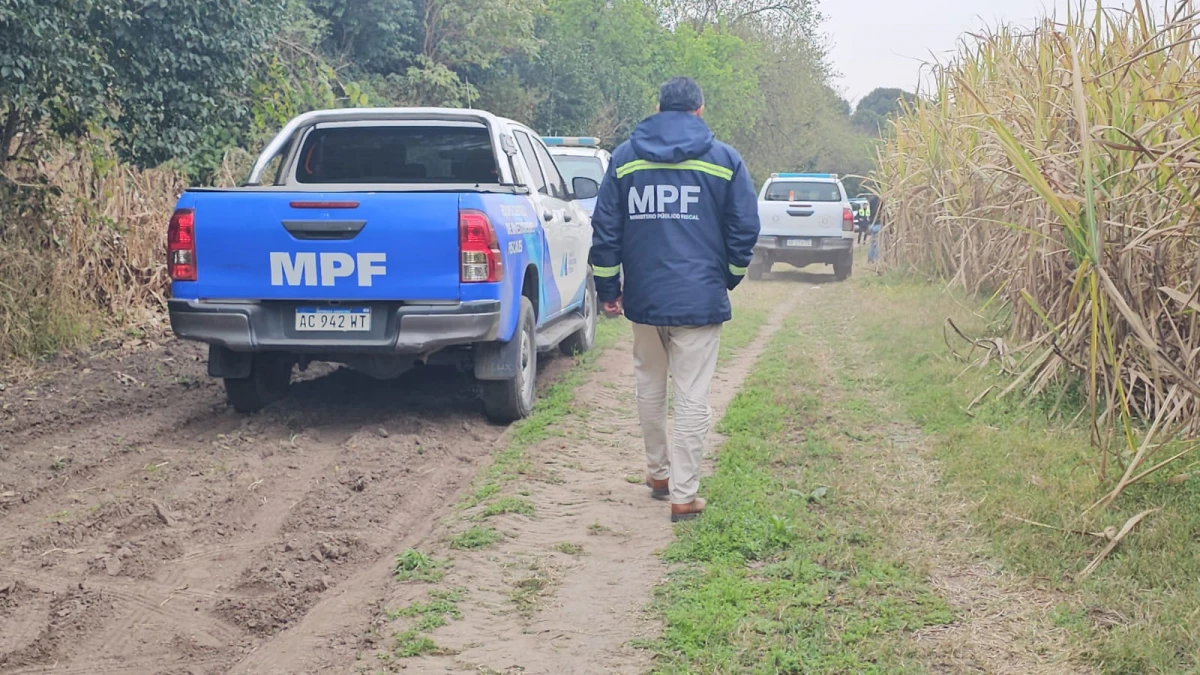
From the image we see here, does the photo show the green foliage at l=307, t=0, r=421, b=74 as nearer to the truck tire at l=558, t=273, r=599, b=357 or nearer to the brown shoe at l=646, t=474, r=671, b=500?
the truck tire at l=558, t=273, r=599, b=357

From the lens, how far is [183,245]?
6.70 m

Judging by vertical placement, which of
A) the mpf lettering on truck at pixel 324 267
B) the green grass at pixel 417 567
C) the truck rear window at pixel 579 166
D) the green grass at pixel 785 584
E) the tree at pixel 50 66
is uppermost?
the tree at pixel 50 66

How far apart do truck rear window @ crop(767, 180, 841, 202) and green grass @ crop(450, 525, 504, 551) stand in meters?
16.0

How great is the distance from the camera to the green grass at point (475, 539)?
4.86m

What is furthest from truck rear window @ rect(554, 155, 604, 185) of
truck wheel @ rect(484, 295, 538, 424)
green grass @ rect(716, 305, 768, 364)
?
truck wheel @ rect(484, 295, 538, 424)

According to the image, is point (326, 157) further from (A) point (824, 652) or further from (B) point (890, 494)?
(A) point (824, 652)

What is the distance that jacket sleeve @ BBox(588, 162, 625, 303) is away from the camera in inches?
210

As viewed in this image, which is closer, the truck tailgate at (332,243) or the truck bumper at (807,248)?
the truck tailgate at (332,243)

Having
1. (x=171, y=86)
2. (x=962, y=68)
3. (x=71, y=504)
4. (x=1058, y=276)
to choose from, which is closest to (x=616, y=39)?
(x=962, y=68)

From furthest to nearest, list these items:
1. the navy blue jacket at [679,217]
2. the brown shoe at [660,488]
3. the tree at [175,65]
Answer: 1. the tree at [175,65]
2. the brown shoe at [660,488]
3. the navy blue jacket at [679,217]

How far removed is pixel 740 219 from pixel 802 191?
15.8m

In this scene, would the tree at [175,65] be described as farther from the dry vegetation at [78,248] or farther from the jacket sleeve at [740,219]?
the jacket sleeve at [740,219]

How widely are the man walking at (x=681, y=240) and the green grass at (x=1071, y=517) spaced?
134cm

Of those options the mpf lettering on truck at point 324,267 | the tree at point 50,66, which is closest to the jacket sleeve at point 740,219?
the mpf lettering on truck at point 324,267
